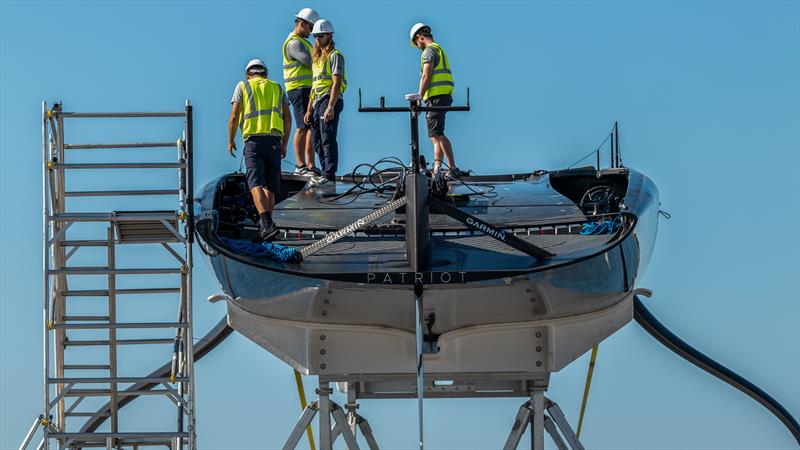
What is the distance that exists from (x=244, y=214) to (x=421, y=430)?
4.19m

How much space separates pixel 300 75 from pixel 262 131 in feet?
11.7

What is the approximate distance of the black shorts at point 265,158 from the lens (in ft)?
52.5

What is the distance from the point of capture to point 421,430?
13.4 meters

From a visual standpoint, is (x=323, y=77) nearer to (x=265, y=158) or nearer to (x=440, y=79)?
(x=440, y=79)

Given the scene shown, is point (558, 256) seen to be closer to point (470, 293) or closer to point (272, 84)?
point (470, 293)

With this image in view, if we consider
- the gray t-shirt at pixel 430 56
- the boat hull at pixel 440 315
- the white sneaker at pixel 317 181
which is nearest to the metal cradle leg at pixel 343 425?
the boat hull at pixel 440 315

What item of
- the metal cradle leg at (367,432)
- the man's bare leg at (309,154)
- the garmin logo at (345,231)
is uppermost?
the man's bare leg at (309,154)

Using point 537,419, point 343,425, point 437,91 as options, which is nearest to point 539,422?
point 537,419

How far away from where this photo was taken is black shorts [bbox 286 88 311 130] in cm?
1958

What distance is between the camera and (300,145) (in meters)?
19.5

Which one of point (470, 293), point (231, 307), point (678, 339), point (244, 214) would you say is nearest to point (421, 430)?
point (470, 293)

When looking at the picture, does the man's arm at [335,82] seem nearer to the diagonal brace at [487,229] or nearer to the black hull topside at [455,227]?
the black hull topside at [455,227]

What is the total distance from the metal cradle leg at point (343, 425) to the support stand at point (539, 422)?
4.63ft

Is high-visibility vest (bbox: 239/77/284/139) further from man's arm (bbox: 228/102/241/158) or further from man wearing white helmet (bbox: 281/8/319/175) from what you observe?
man wearing white helmet (bbox: 281/8/319/175)
